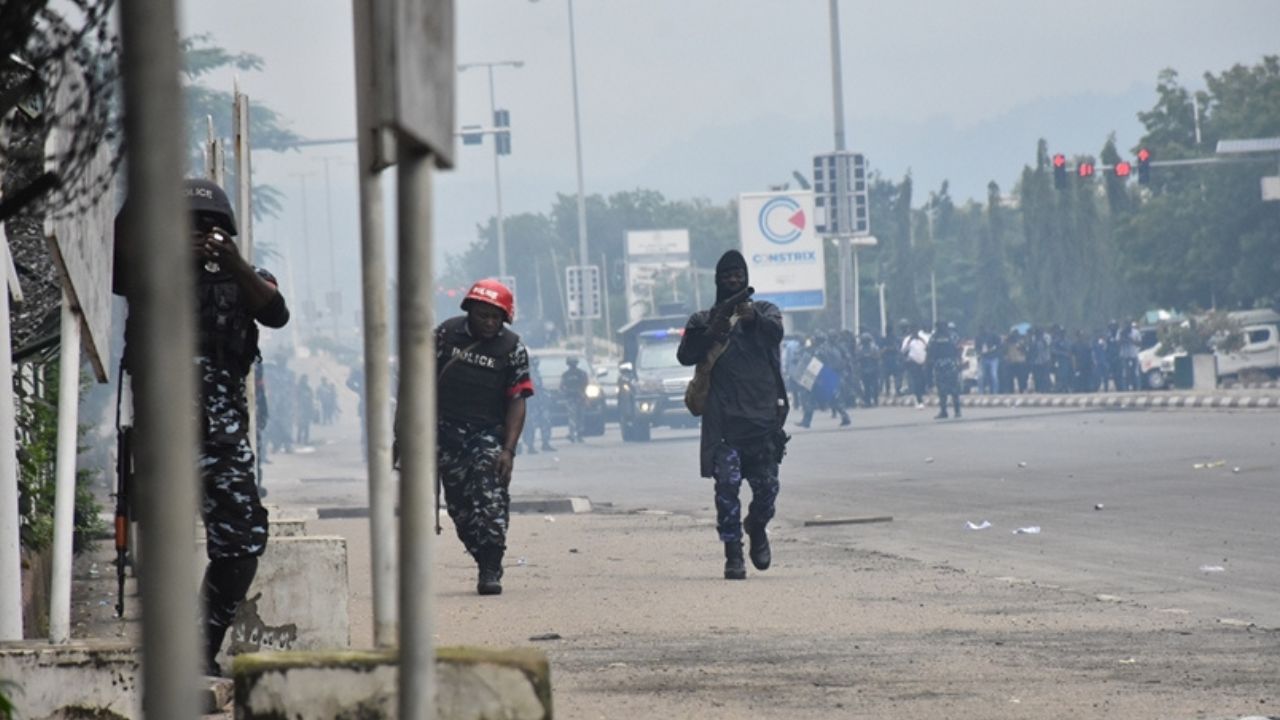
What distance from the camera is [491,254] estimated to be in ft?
553

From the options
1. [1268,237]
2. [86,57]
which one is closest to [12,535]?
[86,57]

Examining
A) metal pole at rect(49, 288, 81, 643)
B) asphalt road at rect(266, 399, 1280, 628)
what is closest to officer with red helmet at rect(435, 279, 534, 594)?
asphalt road at rect(266, 399, 1280, 628)

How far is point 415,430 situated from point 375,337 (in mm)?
899

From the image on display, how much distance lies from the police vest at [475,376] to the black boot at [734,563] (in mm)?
1590

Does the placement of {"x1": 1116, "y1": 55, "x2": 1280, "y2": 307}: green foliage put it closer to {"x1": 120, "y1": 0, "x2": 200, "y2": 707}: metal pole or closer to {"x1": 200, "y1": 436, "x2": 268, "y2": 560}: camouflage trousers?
{"x1": 200, "y1": 436, "x2": 268, "y2": 560}: camouflage trousers

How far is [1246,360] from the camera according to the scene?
180 feet

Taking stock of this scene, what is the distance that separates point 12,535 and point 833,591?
5.40 metres

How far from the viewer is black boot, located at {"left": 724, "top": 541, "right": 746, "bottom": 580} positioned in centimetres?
1218

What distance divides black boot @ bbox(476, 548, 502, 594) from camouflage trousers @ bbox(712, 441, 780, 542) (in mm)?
1396

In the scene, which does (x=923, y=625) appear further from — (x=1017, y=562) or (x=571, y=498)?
(x=571, y=498)

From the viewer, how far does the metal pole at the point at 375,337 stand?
3.40m

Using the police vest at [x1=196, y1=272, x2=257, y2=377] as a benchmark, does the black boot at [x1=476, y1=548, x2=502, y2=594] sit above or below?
below

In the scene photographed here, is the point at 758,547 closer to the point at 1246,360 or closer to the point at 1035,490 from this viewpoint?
the point at 1035,490

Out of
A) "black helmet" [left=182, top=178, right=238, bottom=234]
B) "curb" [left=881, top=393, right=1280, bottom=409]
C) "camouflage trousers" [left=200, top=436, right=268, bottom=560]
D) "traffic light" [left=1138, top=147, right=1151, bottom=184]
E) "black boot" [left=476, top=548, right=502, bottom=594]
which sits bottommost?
"black boot" [left=476, top=548, right=502, bottom=594]
